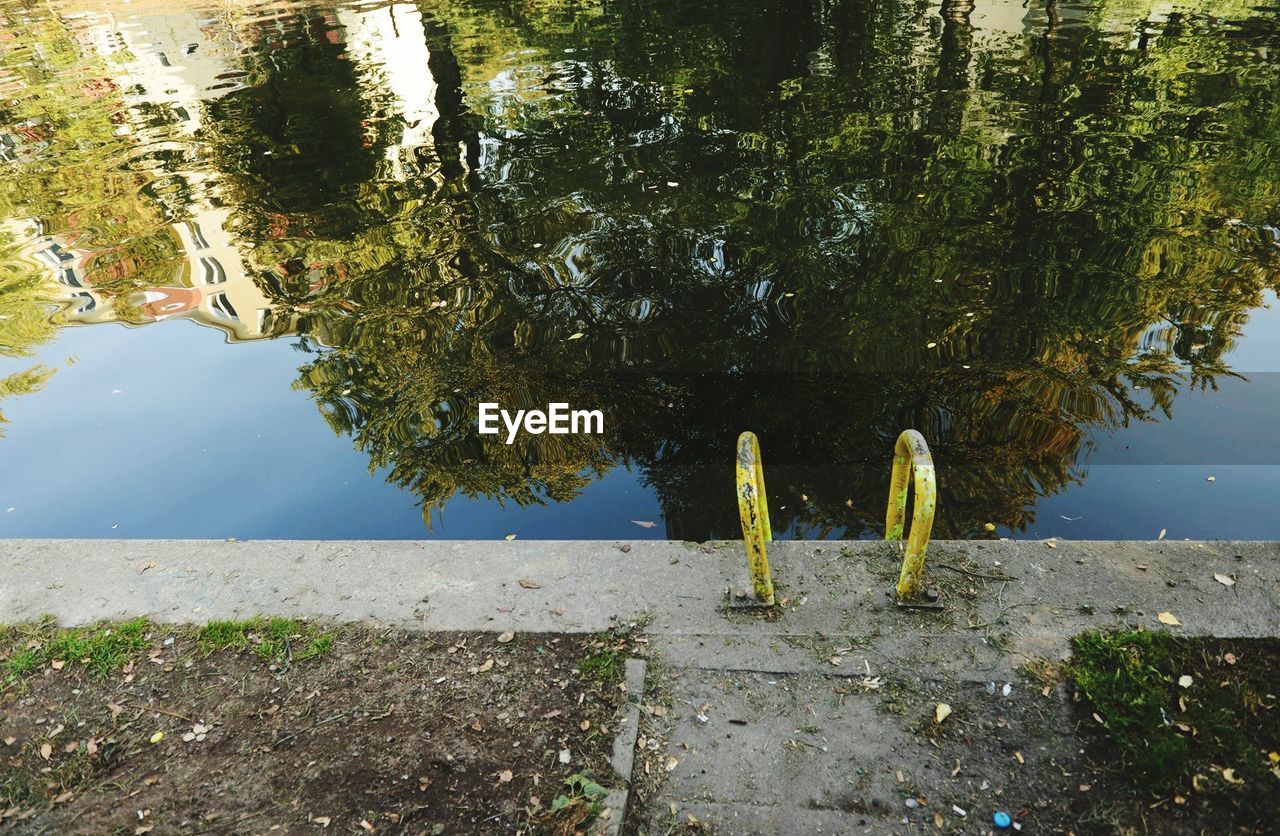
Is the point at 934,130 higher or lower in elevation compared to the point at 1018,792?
higher

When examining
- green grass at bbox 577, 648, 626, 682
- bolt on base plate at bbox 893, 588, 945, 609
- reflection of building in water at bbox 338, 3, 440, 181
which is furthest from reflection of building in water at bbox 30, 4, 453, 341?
bolt on base plate at bbox 893, 588, 945, 609

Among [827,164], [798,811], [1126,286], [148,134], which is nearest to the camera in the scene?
[798,811]

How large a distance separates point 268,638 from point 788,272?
5.54 metres

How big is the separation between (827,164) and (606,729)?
27.3 feet

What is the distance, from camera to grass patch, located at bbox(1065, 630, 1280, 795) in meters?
3.29

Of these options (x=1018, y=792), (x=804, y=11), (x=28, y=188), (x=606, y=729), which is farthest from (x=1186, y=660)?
(x=804, y=11)

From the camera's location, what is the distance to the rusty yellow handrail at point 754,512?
3.73 meters

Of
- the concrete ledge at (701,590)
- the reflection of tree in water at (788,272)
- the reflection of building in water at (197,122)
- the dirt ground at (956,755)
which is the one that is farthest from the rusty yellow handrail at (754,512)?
the reflection of building in water at (197,122)

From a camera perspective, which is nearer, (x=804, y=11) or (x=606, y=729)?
(x=606, y=729)

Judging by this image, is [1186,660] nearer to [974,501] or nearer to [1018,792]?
[1018,792]

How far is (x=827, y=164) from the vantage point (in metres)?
10.2

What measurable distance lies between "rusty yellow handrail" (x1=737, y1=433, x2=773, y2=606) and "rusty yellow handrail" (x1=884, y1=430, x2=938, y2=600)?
663mm

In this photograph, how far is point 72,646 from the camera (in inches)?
163

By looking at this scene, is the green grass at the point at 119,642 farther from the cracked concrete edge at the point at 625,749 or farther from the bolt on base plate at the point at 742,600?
the bolt on base plate at the point at 742,600
